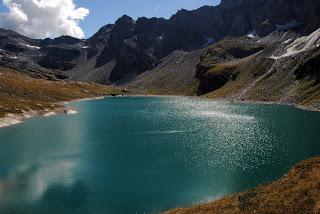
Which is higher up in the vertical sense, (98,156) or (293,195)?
(293,195)

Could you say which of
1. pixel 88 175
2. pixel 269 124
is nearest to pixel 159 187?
pixel 88 175

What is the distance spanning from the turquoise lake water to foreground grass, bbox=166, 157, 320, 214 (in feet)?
55.1

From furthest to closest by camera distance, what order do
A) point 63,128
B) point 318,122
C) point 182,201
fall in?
point 63,128, point 318,122, point 182,201

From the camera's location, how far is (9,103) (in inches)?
A: 6831

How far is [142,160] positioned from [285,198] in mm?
55954

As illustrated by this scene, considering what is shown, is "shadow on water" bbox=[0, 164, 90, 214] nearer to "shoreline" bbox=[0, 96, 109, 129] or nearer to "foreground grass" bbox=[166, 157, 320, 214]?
"foreground grass" bbox=[166, 157, 320, 214]

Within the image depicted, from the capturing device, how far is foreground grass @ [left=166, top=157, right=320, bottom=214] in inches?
1468

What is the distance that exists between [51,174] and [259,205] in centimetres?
5142

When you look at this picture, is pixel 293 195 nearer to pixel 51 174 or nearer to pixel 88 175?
pixel 88 175

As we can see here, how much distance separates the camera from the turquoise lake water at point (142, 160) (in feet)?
212

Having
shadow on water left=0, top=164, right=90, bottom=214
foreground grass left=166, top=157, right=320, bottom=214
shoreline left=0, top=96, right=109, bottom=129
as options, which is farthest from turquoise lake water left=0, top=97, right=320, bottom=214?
foreground grass left=166, top=157, right=320, bottom=214

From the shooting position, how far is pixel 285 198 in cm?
4028

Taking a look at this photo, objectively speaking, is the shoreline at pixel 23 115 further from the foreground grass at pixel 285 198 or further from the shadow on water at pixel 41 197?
the foreground grass at pixel 285 198

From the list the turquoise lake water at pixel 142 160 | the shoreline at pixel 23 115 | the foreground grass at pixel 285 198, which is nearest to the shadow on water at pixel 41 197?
the turquoise lake water at pixel 142 160
